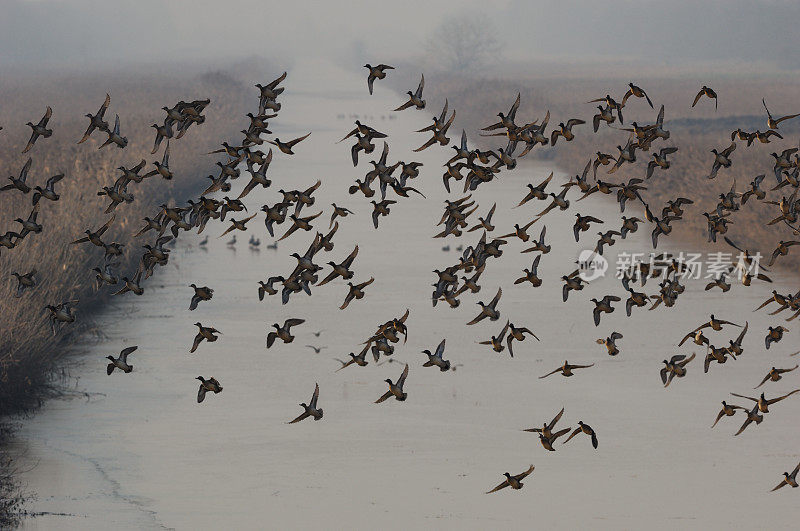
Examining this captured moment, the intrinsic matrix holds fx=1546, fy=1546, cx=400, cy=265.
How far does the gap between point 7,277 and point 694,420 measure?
13020mm

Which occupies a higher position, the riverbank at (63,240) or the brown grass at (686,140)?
the riverbank at (63,240)

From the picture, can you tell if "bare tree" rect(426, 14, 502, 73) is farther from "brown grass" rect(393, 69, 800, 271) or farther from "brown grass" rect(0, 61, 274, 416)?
"brown grass" rect(0, 61, 274, 416)

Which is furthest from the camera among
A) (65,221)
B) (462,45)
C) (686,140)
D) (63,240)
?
Answer: (462,45)

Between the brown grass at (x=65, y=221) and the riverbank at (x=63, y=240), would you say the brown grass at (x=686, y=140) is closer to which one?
the brown grass at (x=65, y=221)

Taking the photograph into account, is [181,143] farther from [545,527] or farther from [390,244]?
[545,527]

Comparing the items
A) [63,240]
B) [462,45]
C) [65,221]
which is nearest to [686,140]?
[65,221]

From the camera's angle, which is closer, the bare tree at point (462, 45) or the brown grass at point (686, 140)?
the brown grass at point (686, 140)

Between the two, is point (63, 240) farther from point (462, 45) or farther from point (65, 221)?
point (462, 45)

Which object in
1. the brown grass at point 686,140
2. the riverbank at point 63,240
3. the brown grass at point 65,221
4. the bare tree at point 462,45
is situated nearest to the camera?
the riverbank at point 63,240

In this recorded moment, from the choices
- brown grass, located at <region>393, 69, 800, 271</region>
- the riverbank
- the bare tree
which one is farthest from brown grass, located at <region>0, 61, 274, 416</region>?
the bare tree

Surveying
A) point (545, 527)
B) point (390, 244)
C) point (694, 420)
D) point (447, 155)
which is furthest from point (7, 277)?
point (447, 155)

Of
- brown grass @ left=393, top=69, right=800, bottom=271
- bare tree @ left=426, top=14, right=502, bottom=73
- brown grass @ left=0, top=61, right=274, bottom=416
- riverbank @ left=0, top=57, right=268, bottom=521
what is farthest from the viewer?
bare tree @ left=426, top=14, right=502, bottom=73

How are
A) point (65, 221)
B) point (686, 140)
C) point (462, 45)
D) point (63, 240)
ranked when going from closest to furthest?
point (63, 240), point (65, 221), point (686, 140), point (462, 45)

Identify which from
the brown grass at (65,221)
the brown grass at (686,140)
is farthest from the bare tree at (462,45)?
the brown grass at (65,221)
